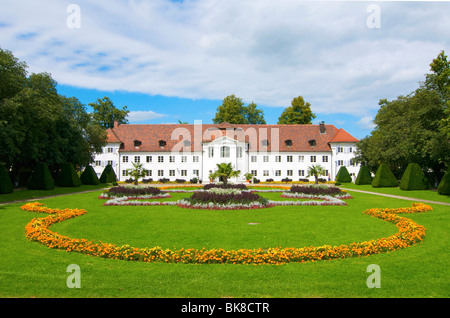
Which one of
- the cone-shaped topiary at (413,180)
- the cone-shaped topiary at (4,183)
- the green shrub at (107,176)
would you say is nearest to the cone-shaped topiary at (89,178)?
the green shrub at (107,176)

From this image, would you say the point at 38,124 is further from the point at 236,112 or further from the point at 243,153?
the point at 236,112

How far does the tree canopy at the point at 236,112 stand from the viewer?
68500mm

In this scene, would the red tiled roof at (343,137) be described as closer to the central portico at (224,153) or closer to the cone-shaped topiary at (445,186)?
the central portico at (224,153)

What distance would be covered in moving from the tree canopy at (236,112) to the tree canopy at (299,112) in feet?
21.9

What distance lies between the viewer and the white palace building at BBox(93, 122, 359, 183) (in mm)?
57875

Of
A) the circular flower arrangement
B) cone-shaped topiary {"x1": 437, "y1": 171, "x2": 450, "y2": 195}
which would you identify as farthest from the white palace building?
cone-shaped topiary {"x1": 437, "y1": 171, "x2": 450, "y2": 195}

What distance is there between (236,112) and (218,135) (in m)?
14.8

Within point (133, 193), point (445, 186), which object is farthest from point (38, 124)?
point (445, 186)

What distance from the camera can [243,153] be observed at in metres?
56.7

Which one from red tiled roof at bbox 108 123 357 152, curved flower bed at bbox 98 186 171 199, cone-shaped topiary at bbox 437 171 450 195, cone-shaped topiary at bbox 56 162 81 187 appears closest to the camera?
curved flower bed at bbox 98 186 171 199

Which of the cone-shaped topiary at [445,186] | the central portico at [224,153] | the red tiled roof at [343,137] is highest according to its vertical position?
the red tiled roof at [343,137]

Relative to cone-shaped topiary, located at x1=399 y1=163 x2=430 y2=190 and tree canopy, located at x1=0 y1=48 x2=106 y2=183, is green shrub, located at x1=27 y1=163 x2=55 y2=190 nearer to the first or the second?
tree canopy, located at x1=0 y1=48 x2=106 y2=183

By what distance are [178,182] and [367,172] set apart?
29.0 metres
